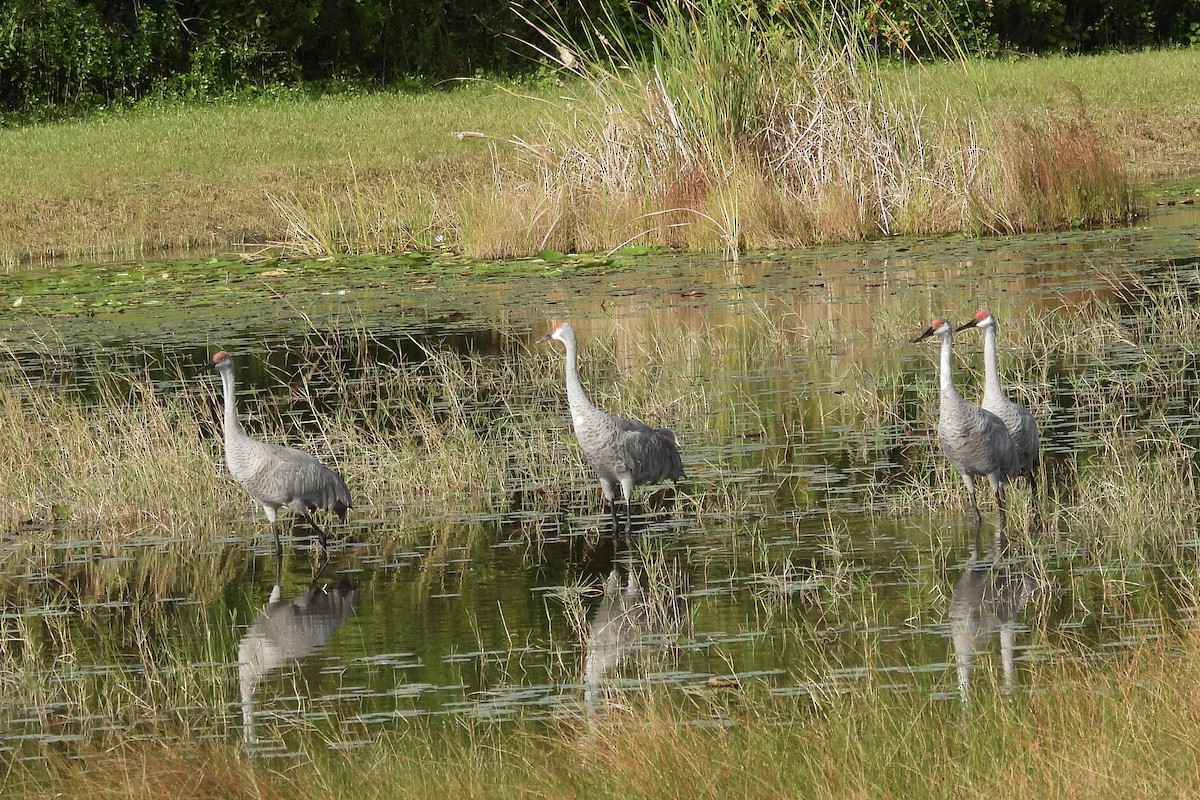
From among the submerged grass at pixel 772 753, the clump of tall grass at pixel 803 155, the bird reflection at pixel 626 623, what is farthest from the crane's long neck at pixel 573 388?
the clump of tall grass at pixel 803 155

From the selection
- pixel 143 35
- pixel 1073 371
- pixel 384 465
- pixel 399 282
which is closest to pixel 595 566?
pixel 384 465

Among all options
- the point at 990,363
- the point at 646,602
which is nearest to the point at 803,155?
the point at 990,363

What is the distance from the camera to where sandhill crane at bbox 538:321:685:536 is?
866 centimetres

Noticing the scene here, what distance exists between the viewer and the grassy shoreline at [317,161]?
22.1 meters

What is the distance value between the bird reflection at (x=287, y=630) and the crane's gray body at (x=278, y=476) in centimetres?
47

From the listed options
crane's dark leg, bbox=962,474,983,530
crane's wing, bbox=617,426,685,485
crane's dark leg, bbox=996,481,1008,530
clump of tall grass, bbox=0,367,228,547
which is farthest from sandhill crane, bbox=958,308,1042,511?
clump of tall grass, bbox=0,367,228,547

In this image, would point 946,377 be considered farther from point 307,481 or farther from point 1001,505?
point 307,481

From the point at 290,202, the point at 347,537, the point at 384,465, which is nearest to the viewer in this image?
the point at 347,537

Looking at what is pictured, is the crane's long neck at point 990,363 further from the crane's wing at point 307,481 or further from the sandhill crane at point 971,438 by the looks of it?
the crane's wing at point 307,481

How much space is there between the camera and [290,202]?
24016mm

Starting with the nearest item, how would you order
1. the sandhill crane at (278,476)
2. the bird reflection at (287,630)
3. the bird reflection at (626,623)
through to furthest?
the bird reflection at (626,623)
the bird reflection at (287,630)
the sandhill crane at (278,476)

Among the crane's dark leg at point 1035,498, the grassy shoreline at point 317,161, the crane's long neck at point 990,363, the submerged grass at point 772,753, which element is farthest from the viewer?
the grassy shoreline at point 317,161

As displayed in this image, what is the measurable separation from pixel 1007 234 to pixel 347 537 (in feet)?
36.5

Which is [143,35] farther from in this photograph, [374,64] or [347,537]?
[347,537]
